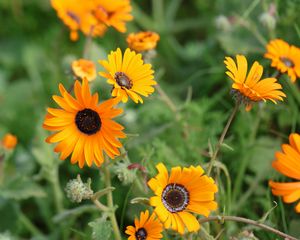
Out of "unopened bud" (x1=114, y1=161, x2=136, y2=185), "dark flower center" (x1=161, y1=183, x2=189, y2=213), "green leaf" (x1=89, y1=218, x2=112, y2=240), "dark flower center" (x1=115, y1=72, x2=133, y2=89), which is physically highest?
"dark flower center" (x1=115, y1=72, x2=133, y2=89)

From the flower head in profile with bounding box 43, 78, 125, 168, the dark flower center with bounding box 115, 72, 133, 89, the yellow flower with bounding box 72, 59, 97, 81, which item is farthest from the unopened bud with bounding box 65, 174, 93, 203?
the yellow flower with bounding box 72, 59, 97, 81

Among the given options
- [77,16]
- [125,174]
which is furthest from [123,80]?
[77,16]

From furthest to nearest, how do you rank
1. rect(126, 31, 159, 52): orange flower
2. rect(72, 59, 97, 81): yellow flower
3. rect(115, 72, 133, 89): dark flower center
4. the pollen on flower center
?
the pollen on flower center, rect(72, 59, 97, 81): yellow flower, rect(126, 31, 159, 52): orange flower, rect(115, 72, 133, 89): dark flower center

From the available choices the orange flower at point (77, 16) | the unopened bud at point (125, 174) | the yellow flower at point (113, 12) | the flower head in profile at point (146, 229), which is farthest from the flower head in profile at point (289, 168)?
the orange flower at point (77, 16)

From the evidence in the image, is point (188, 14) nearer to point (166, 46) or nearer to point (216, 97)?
point (166, 46)

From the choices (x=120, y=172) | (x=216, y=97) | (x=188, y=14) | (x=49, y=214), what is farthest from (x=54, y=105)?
(x=188, y=14)

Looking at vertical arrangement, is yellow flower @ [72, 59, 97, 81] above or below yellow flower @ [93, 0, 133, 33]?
below

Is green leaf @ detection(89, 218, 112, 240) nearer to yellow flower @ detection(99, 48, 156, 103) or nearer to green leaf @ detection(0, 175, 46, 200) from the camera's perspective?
yellow flower @ detection(99, 48, 156, 103)
